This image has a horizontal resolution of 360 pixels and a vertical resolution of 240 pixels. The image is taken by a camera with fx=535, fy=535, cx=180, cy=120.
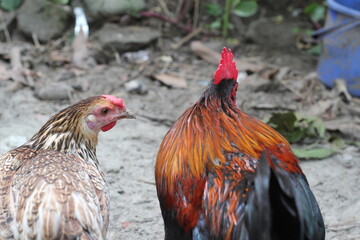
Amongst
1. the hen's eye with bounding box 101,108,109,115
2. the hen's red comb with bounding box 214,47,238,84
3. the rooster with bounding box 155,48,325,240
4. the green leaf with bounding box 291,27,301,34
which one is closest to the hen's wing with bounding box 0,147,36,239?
the hen's eye with bounding box 101,108,109,115

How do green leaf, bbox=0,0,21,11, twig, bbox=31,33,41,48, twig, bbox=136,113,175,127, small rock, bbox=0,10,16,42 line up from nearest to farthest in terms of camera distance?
twig, bbox=136,113,175,127 → twig, bbox=31,33,41,48 → small rock, bbox=0,10,16,42 → green leaf, bbox=0,0,21,11

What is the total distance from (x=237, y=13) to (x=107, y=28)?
1.85 metres

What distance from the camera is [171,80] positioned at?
6.46 metres

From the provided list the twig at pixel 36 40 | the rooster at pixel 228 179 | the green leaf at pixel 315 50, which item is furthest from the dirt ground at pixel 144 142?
the rooster at pixel 228 179

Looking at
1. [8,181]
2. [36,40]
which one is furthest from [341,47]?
[8,181]

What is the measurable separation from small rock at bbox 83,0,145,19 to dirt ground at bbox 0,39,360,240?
85cm

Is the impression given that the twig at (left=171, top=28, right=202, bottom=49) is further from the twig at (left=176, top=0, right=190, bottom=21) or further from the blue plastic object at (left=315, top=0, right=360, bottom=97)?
the blue plastic object at (left=315, top=0, right=360, bottom=97)

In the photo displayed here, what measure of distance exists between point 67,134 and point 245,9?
16.0 ft

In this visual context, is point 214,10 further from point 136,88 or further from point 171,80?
point 136,88

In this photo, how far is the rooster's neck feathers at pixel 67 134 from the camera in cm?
335

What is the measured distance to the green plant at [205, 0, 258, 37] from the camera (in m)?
7.58

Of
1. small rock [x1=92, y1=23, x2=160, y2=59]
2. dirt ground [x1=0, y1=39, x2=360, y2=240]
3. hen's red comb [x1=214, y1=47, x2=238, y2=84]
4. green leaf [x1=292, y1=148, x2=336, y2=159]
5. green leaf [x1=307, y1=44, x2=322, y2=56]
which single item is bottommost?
dirt ground [x1=0, y1=39, x2=360, y2=240]

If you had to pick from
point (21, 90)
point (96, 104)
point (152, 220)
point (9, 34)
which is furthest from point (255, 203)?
point (9, 34)

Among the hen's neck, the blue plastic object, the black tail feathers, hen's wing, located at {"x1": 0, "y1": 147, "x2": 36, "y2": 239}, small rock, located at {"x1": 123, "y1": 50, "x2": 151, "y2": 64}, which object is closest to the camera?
the black tail feathers
